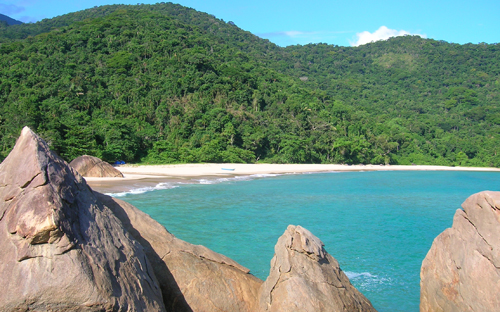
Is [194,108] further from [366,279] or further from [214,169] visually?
[366,279]

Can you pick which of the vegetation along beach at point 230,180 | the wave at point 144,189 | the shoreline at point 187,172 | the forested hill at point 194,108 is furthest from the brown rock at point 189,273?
the forested hill at point 194,108

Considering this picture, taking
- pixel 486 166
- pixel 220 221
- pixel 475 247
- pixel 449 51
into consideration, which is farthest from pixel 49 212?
pixel 449 51

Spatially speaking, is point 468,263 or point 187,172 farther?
point 187,172

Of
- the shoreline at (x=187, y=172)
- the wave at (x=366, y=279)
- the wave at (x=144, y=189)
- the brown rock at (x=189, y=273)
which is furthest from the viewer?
the shoreline at (x=187, y=172)

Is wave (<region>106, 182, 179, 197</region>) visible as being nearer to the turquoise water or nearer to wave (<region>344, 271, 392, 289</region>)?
the turquoise water

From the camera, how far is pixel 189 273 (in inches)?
172

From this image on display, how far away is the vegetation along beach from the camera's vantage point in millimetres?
3139

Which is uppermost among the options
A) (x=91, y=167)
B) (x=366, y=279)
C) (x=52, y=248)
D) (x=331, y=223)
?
(x=52, y=248)

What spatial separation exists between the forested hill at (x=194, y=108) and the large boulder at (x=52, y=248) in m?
28.9

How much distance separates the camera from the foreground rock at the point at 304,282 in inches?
159

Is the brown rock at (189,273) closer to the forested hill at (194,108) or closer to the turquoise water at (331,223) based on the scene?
the turquoise water at (331,223)

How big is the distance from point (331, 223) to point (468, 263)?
35.5 feet

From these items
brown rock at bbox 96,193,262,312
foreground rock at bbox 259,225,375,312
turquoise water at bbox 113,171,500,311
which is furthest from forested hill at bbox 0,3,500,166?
foreground rock at bbox 259,225,375,312

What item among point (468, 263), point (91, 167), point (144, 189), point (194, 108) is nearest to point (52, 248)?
point (468, 263)
